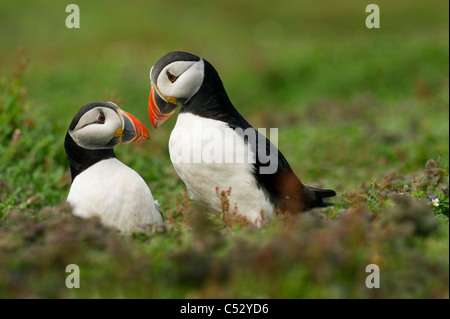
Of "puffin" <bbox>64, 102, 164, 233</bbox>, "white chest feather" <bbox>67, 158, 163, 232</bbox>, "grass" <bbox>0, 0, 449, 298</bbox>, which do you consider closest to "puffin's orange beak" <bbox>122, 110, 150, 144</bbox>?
"puffin" <bbox>64, 102, 164, 233</bbox>

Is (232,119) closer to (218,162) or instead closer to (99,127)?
(218,162)

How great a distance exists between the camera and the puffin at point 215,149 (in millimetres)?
5156

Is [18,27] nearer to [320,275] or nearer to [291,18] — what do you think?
[291,18]

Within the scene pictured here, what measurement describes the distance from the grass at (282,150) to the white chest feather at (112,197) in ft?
0.89

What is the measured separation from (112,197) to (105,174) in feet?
0.75

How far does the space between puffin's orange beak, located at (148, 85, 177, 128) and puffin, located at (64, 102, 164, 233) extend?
0.17m

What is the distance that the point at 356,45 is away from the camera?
51.2 feet

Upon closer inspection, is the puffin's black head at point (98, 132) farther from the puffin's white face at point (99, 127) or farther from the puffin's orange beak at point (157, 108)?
the puffin's orange beak at point (157, 108)

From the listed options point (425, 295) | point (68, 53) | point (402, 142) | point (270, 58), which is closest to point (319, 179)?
point (402, 142)

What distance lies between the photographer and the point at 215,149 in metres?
5.11

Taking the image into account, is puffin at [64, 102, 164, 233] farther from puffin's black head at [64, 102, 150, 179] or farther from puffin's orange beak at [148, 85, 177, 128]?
puffin's orange beak at [148, 85, 177, 128]

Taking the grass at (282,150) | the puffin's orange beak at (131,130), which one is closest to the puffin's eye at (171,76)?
the puffin's orange beak at (131,130)

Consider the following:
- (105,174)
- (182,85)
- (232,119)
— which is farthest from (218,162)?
(105,174)

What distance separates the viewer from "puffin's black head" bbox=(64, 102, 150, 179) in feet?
17.3
